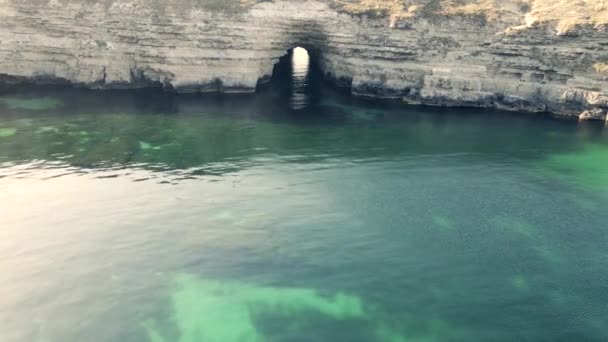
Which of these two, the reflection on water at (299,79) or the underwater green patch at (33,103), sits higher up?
the reflection on water at (299,79)

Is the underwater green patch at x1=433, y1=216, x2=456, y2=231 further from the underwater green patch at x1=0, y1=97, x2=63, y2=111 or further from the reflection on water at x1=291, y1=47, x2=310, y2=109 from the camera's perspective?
the underwater green patch at x1=0, y1=97, x2=63, y2=111

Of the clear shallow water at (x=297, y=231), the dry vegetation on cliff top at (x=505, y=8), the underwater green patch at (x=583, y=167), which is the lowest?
the clear shallow water at (x=297, y=231)

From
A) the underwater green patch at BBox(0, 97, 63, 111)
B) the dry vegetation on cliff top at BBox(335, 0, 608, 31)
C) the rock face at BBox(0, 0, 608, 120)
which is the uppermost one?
the dry vegetation on cliff top at BBox(335, 0, 608, 31)

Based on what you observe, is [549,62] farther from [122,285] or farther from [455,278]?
[122,285]

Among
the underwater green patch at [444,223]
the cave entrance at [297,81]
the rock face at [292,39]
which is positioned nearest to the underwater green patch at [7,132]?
the rock face at [292,39]

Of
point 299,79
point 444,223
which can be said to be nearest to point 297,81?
point 299,79

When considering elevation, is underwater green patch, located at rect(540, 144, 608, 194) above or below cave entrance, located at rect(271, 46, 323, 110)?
below

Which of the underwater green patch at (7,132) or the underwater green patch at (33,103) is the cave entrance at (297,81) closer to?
the underwater green patch at (33,103)

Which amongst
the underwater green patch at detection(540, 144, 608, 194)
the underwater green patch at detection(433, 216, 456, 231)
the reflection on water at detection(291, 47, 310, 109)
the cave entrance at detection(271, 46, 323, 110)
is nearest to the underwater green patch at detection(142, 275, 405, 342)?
the underwater green patch at detection(433, 216, 456, 231)
